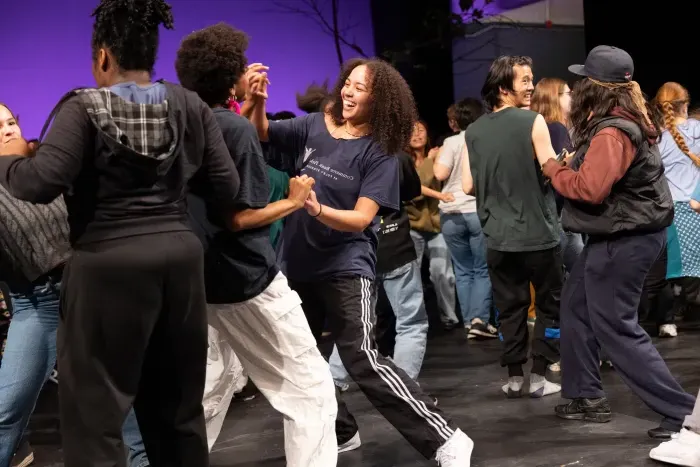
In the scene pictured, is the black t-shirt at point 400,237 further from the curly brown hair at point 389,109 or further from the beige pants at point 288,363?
the beige pants at point 288,363

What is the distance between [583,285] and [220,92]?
6.01 ft

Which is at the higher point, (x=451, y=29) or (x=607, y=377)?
(x=451, y=29)

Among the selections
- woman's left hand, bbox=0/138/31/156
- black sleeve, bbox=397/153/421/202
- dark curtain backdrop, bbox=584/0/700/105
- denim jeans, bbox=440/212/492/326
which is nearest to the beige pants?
woman's left hand, bbox=0/138/31/156

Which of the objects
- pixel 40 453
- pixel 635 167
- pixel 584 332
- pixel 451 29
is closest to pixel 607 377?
pixel 584 332

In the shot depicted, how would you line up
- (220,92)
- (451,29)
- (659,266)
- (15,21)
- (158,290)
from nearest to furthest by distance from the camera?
(158,290)
(220,92)
(659,266)
(15,21)
(451,29)

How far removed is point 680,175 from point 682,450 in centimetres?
276

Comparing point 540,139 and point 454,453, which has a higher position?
point 540,139

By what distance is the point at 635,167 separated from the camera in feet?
11.6

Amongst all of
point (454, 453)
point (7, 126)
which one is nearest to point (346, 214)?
point (454, 453)

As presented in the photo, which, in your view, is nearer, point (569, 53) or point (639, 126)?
point (639, 126)

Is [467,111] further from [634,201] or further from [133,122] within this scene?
[133,122]

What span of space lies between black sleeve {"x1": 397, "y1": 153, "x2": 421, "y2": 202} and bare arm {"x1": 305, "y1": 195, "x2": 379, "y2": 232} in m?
1.40

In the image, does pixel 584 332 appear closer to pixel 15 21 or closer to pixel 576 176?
pixel 576 176

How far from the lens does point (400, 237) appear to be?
4.84 m
